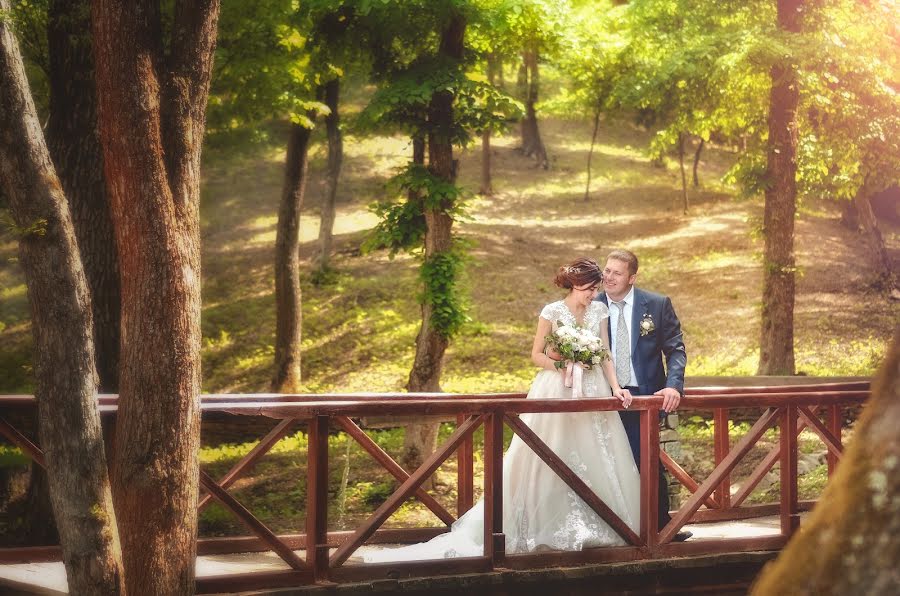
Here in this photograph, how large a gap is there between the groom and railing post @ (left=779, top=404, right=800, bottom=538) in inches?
30.9

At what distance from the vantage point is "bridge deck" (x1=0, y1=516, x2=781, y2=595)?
20.8 feet

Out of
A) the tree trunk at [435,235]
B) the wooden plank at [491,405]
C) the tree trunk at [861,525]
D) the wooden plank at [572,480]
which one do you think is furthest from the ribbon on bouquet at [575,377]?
the tree trunk at [435,235]

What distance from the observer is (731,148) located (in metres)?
40.6

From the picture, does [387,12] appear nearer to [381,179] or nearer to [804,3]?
[804,3]

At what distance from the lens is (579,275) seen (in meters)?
7.50

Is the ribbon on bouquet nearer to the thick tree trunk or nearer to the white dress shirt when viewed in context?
the white dress shirt

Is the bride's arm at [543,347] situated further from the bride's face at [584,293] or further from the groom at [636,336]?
the groom at [636,336]

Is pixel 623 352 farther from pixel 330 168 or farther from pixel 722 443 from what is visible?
pixel 330 168

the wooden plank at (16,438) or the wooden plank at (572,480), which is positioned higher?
the wooden plank at (16,438)

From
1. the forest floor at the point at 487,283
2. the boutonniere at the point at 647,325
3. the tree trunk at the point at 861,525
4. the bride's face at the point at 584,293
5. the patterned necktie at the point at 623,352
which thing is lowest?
the forest floor at the point at 487,283

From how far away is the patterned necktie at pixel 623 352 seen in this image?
7.79 metres

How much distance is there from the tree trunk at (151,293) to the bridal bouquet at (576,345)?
9.14 feet

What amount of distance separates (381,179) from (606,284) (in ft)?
87.6

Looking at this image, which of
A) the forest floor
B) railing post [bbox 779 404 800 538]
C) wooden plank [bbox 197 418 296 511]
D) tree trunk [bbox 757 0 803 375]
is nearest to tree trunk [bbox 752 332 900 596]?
wooden plank [bbox 197 418 296 511]
